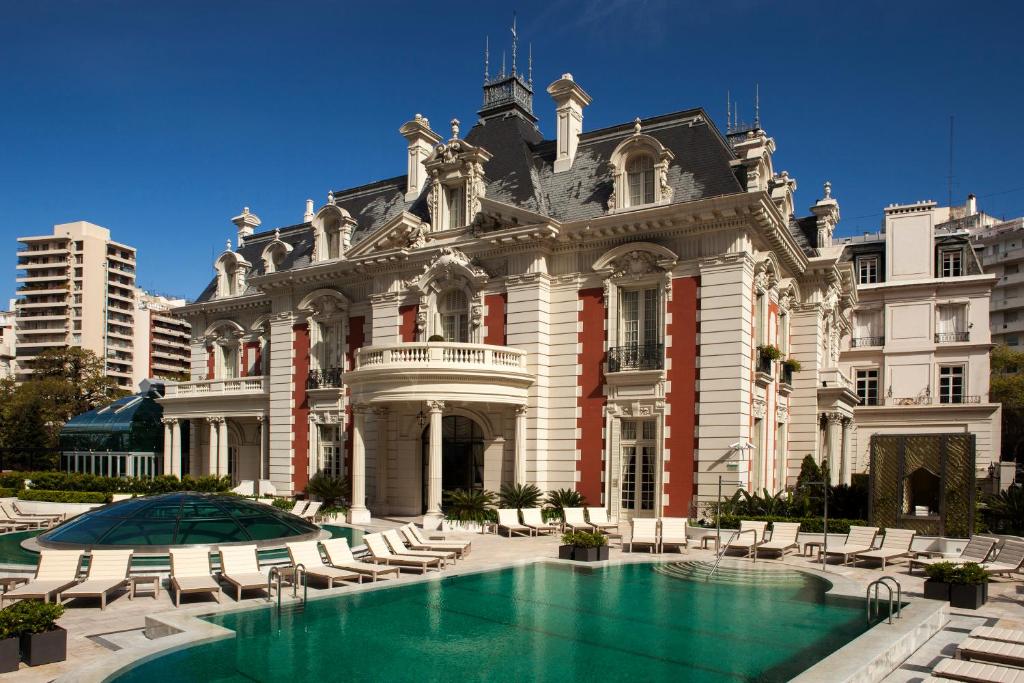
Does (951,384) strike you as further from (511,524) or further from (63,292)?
(63,292)

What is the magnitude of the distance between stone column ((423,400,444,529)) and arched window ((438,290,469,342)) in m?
4.14

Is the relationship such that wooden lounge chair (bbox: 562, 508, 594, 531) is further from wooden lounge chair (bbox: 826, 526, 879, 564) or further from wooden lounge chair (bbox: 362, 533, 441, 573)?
wooden lounge chair (bbox: 826, 526, 879, 564)

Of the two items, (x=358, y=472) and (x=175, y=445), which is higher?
(x=358, y=472)

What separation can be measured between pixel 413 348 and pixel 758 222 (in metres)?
11.0

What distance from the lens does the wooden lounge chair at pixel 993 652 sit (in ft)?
30.3

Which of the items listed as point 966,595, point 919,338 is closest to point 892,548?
point 966,595

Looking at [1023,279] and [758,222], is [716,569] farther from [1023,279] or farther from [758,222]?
[1023,279]

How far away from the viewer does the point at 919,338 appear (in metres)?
40.9

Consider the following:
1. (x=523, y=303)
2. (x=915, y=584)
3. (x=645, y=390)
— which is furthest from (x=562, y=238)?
(x=915, y=584)

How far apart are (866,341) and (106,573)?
1484 inches

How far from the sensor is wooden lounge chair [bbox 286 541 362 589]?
1523 cm

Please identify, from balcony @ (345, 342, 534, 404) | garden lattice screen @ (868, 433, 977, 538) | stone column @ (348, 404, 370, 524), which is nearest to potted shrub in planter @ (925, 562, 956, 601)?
garden lattice screen @ (868, 433, 977, 538)

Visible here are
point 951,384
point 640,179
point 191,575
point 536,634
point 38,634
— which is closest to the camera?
point 38,634

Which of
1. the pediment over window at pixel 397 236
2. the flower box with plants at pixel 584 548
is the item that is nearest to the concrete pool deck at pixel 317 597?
Answer: the flower box with plants at pixel 584 548
